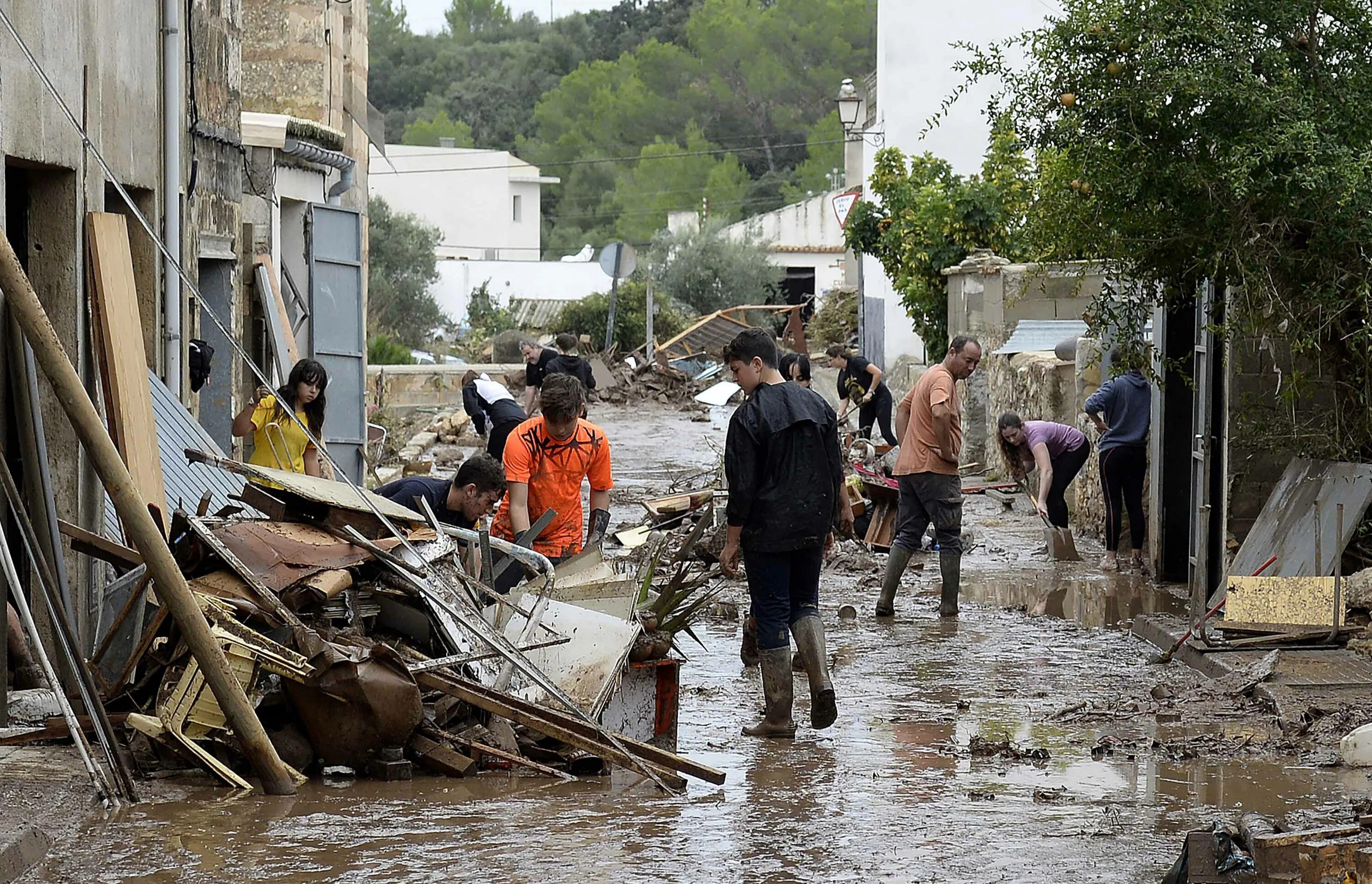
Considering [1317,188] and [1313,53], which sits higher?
[1313,53]

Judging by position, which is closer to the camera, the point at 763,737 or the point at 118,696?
the point at 118,696

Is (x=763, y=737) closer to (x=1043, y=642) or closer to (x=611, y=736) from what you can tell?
(x=611, y=736)

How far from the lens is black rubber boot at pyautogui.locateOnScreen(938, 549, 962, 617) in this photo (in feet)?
35.1

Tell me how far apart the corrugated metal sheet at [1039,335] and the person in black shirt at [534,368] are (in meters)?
5.10

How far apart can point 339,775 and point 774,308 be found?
3624cm

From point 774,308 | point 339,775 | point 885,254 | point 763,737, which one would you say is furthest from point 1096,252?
point 774,308

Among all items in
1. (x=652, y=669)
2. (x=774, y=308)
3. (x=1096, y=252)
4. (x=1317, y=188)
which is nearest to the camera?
(x=652, y=669)

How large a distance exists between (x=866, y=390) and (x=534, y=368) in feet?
13.5

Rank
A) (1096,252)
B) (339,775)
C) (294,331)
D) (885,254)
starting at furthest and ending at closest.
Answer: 1. (885,254)
2. (294,331)
3. (1096,252)
4. (339,775)

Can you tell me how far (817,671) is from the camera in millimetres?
7363

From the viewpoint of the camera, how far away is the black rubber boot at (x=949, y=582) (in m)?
10.7

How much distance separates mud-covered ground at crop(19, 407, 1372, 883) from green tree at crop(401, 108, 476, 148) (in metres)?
73.7

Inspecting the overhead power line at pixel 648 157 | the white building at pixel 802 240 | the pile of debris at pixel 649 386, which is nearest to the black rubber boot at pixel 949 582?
the pile of debris at pixel 649 386

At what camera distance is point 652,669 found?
22.0 feet
